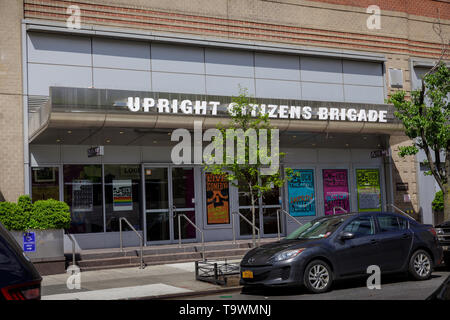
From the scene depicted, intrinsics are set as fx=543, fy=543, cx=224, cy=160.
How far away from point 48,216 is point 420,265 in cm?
925

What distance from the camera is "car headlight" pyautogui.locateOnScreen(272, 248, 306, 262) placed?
33.4 feet

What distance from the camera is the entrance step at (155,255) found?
604 inches

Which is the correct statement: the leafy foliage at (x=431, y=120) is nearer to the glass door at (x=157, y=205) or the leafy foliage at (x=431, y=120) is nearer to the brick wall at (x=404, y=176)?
the brick wall at (x=404, y=176)

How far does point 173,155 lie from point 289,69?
5711 millimetres

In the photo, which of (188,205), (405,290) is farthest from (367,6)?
(405,290)

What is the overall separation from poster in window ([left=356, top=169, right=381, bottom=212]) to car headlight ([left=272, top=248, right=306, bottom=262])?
12538 mm

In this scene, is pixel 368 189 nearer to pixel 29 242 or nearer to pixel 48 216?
pixel 48 216

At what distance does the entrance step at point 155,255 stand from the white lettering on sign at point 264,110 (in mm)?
4210

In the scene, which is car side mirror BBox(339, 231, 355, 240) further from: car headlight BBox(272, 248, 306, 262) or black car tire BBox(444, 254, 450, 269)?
black car tire BBox(444, 254, 450, 269)

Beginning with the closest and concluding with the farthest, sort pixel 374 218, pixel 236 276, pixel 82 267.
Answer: pixel 374 218 → pixel 236 276 → pixel 82 267

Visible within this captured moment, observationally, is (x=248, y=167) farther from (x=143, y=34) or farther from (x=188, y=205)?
(x=143, y=34)

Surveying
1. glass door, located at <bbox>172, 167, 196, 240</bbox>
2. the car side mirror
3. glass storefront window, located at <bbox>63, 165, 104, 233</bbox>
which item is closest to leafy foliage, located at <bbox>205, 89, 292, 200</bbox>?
the car side mirror

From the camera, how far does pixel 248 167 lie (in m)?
13.4

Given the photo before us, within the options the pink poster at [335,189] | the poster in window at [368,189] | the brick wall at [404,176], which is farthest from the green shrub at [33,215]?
the brick wall at [404,176]
